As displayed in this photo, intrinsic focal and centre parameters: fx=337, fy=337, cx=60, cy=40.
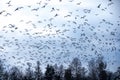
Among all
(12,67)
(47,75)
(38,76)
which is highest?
(47,75)

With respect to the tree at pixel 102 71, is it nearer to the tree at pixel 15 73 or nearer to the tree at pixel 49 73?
the tree at pixel 49 73

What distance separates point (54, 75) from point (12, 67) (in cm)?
2801

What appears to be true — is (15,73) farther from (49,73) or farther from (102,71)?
(102,71)

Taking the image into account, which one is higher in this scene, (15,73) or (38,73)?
(38,73)

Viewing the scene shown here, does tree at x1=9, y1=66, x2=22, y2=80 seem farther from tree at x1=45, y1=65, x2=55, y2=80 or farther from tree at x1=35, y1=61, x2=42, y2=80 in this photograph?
tree at x1=45, y1=65, x2=55, y2=80

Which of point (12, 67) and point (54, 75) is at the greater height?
point (54, 75)

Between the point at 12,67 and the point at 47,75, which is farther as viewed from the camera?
the point at 12,67

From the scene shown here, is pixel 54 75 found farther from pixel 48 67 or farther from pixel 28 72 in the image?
pixel 28 72

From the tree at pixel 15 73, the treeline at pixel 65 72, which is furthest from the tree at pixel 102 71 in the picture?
the tree at pixel 15 73

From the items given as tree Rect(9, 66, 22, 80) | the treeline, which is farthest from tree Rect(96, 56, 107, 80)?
tree Rect(9, 66, 22, 80)

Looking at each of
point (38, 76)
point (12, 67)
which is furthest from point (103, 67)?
point (12, 67)

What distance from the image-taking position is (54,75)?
→ 99.0m

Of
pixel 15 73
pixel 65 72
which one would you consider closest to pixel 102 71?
pixel 65 72

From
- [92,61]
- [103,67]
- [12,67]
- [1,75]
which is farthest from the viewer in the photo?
[12,67]
